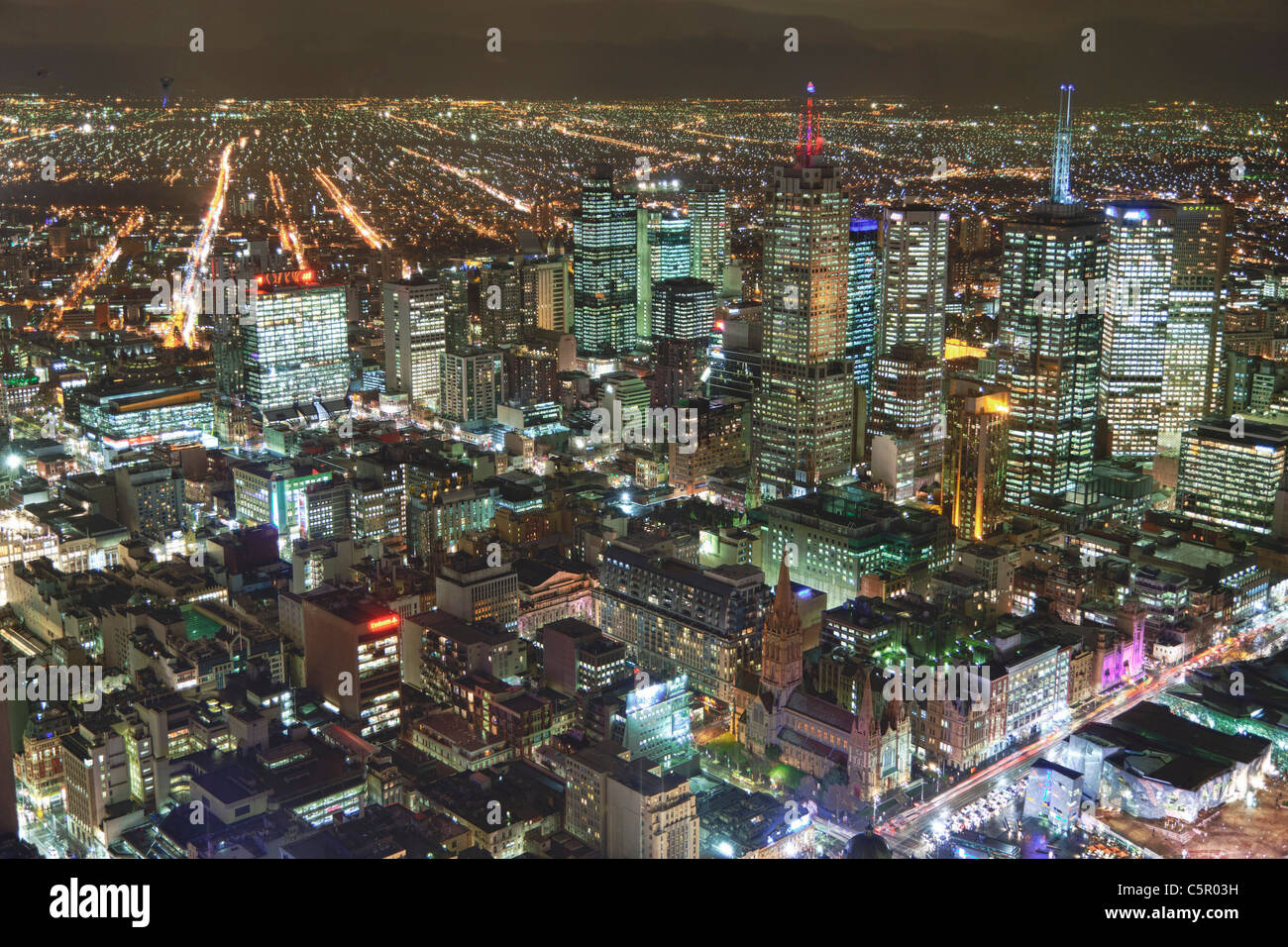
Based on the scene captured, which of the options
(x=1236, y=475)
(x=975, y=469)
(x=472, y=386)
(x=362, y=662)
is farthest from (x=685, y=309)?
(x=362, y=662)

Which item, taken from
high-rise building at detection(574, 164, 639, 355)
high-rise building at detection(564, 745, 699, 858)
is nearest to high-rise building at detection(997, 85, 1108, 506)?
high-rise building at detection(574, 164, 639, 355)

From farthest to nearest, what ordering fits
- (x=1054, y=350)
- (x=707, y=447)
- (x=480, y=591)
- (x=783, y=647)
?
1. (x=707, y=447)
2. (x=1054, y=350)
3. (x=480, y=591)
4. (x=783, y=647)

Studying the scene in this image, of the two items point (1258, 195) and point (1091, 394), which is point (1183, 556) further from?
point (1258, 195)

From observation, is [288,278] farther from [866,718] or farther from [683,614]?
[866,718]

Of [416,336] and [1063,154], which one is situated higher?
[1063,154]

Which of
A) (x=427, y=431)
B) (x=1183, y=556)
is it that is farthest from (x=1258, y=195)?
(x=427, y=431)

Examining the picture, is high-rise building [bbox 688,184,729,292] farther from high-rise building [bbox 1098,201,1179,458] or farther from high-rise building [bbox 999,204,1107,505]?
high-rise building [bbox 999,204,1107,505]
